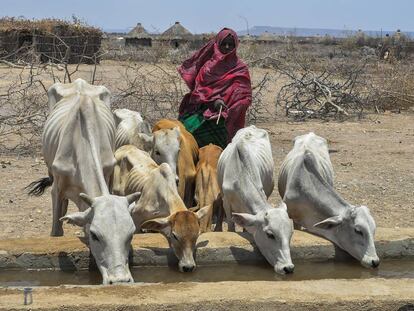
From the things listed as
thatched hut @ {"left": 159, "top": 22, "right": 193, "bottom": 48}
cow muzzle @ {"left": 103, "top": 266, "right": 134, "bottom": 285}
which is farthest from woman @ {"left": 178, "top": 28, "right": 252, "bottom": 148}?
thatched hut @ {"left": 159, "top": 22, "right": 193, "bottom": 48}

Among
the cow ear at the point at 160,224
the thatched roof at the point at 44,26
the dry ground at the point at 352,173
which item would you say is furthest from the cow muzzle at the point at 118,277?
the thatched roof at the point at 44,26

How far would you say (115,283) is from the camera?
463 cm

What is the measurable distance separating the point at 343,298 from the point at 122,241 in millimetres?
1535

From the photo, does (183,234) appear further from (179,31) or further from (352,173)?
(179,31)

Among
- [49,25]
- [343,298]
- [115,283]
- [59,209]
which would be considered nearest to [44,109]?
[59,209]

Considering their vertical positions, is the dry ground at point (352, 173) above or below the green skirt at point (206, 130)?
below

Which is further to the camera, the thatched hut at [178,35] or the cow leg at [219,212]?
the thatched hut at [178,35]

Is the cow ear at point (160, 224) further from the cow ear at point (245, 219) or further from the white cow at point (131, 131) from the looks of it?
the white cow at point (131, 131)

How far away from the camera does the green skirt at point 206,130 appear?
872 cm

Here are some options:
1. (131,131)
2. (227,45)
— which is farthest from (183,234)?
(227,45)

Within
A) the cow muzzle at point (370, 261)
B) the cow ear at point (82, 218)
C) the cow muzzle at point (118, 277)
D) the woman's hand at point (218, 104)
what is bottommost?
the cow muzzle at point (370, 261)

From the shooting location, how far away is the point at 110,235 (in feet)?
15.9

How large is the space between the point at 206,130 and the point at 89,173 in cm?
315

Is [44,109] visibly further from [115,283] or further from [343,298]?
[343,298]
